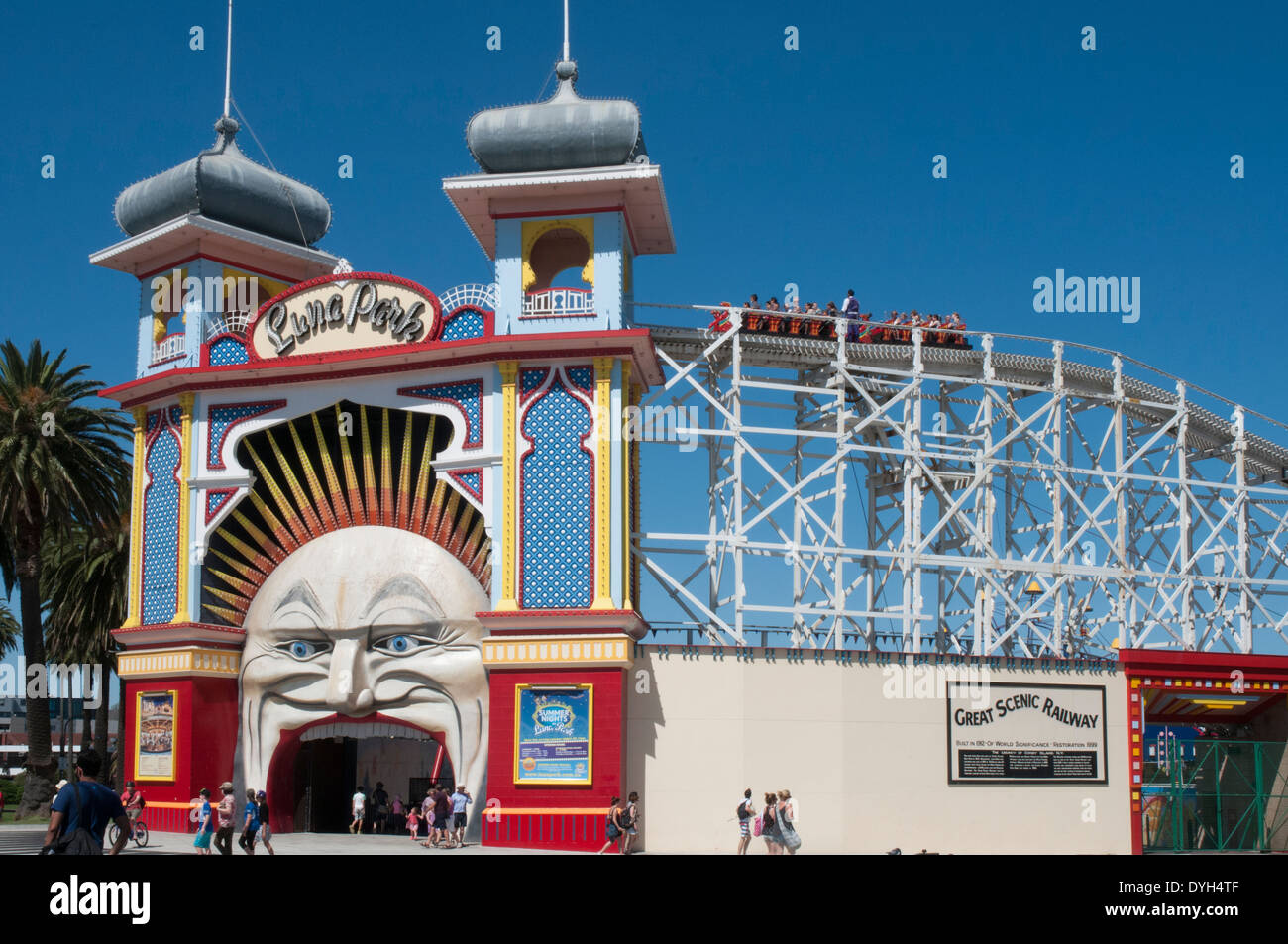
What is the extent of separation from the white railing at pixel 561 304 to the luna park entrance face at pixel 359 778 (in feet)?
33.4

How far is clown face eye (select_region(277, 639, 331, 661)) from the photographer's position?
32.0 meters

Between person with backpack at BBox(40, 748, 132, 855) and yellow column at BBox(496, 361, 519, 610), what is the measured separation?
17788mm

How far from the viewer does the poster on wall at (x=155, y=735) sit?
32.1 m

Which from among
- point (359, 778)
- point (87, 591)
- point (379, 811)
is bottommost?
point (379, 811)

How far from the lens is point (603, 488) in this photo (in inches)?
1168

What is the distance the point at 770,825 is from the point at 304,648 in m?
11.4

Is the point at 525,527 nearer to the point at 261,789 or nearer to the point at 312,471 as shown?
the point at 312,471

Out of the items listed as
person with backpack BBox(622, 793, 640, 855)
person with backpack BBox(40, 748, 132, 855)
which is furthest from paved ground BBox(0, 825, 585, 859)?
person with backpack BBox(40, 748, 132, 855)

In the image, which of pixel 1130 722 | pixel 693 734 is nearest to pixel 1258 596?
pixel 1130 722

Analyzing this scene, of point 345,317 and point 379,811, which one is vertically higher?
point 345,317

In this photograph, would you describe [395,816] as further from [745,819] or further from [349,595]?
[745,819]

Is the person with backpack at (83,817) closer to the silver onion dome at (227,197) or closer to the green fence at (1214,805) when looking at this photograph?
the silver onion dome at (227,197)

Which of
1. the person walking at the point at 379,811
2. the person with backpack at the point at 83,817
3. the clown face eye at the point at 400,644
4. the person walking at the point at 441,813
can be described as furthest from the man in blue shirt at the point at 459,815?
the person with backpack at the point at 83,817

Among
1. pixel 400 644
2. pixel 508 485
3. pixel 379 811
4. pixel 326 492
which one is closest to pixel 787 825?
pixel 508 485
